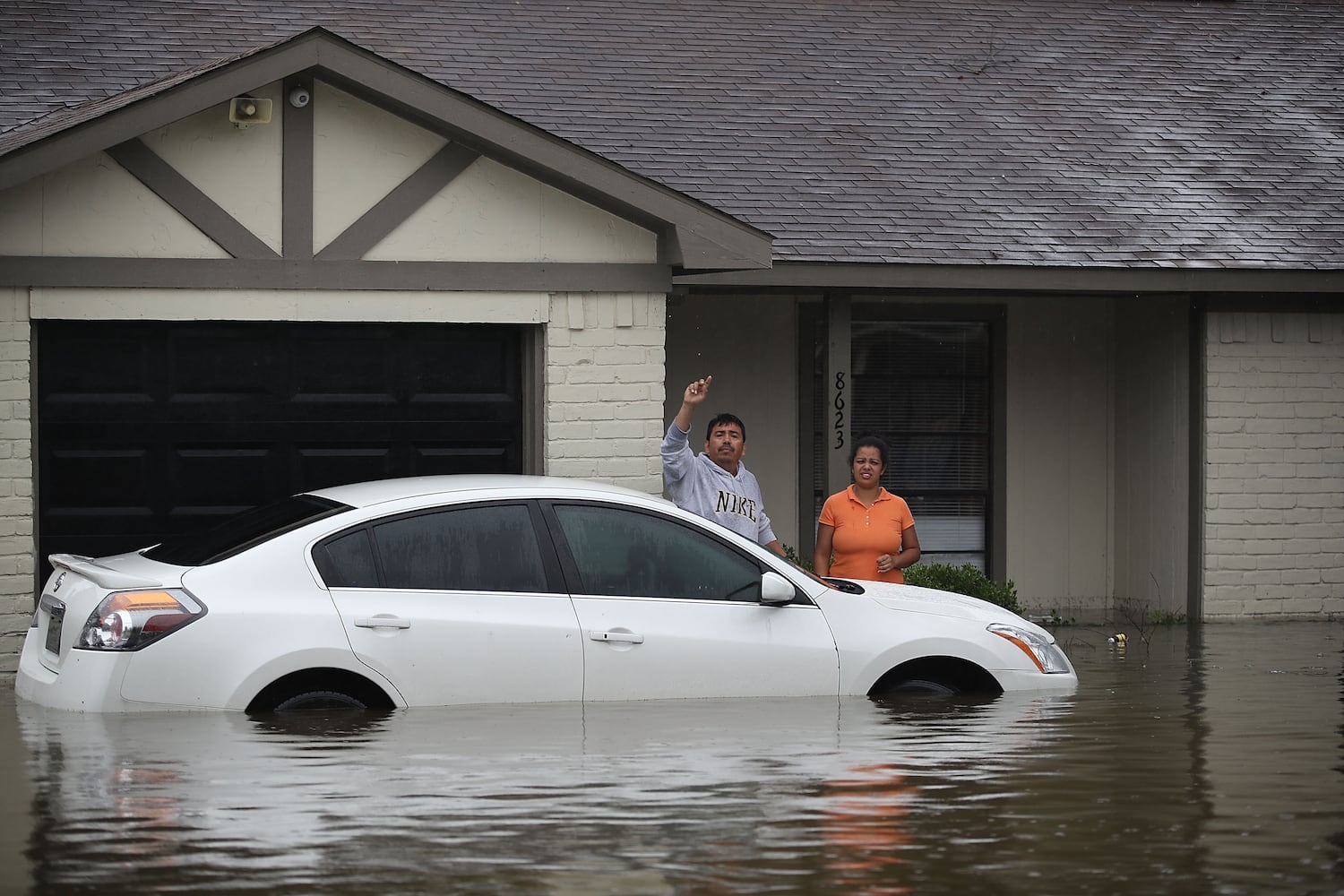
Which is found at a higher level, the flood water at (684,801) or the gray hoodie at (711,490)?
the gray hoodie at (711,490)

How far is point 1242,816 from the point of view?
6.15m

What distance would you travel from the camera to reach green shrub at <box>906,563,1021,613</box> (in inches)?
458

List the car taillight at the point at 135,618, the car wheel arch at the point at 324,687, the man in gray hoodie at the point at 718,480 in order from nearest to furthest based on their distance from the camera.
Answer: the car taillight at the point at 135,618
the car wheel arch at the point at 324,687
the man in gray hoodie at the point at 718,480

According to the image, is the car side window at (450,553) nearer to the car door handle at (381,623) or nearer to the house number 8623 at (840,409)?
the car door handle at (381,623)

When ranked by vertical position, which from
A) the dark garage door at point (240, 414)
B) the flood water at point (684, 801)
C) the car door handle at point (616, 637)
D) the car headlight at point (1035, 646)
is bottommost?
the flood water at point (684, 801)

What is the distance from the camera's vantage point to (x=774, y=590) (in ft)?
25.0

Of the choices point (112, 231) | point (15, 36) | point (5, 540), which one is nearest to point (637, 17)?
point (15, 36)

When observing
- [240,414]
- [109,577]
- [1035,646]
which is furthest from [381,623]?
[240,414]

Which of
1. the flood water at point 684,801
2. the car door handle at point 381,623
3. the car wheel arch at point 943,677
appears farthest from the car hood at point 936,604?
the car door handle at point 381,623

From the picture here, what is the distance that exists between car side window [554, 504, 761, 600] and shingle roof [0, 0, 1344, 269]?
3.99m

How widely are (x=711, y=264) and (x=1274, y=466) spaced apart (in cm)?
532

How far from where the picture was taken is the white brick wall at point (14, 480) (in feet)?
32.2

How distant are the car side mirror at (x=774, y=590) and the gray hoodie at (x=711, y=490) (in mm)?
1628

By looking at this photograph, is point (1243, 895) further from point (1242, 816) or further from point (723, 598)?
point (723, 598)
